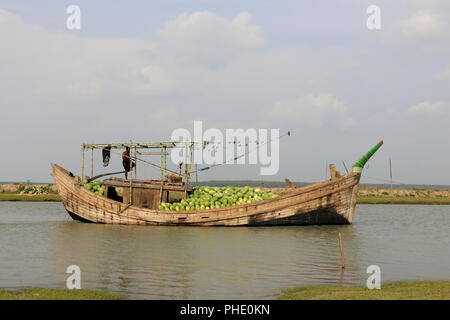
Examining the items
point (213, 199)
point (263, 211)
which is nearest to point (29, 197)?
point (213, 199)

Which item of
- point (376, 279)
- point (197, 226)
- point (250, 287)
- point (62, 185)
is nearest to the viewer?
point (250, 287)

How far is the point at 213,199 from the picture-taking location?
26.4 metres

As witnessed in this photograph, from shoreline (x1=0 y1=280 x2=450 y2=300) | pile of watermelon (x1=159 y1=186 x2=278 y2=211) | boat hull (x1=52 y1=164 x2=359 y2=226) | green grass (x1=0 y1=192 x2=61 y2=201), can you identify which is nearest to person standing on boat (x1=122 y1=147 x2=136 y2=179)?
boat hull (x1=52 y1=164 x2=359 y2=226)

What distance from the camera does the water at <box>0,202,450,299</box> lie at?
41.2ft

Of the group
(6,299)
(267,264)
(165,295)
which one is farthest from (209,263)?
(6,299)

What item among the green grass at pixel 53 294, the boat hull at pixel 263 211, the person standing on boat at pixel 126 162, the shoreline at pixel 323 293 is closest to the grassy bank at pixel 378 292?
the shoreline at pixel 323 293

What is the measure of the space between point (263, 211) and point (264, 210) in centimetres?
8

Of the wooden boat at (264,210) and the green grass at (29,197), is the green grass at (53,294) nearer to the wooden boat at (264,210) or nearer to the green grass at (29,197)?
the wooden boat at (264,210)

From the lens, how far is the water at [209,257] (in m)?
12.5

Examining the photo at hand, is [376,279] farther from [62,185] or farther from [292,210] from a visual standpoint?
[62,185]

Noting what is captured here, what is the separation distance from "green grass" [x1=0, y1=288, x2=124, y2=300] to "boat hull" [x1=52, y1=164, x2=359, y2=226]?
1416 centimetres

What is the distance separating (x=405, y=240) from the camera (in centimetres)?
2319
